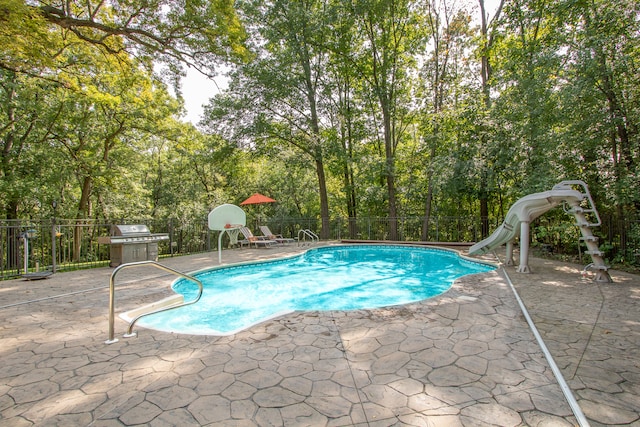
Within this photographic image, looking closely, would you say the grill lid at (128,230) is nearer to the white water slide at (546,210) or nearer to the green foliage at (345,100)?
the green foliage at (345,100)

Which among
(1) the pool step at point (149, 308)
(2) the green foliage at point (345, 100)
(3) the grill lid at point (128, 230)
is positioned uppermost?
(2) the green foliage at point (345, 100)

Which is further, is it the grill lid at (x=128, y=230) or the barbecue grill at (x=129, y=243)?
the grill lid at (x=128, y=230)

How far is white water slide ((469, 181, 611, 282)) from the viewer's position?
18.3 feet

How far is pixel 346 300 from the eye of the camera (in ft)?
20.4

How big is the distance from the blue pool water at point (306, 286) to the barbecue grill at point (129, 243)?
216cm

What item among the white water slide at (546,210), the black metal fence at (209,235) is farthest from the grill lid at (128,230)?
the white water slide at (546,210)

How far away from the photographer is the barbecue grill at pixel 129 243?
780cm

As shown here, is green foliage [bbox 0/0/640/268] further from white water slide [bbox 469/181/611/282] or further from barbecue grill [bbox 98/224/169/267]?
barbecue grill [bbox 98/224/169/267]

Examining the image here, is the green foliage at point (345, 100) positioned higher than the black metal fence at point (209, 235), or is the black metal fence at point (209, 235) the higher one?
the green foliage at point (345, 100)

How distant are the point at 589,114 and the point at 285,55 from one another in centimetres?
1181

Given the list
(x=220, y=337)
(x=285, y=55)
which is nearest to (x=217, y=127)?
(x=285, y=55)

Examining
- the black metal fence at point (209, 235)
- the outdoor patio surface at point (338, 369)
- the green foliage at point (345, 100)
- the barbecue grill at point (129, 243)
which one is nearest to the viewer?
the outdoor patio surface at point (338, 369)

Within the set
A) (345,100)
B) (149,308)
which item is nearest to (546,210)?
(149,308)

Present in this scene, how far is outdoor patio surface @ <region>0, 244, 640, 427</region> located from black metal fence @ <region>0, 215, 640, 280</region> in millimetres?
3914
